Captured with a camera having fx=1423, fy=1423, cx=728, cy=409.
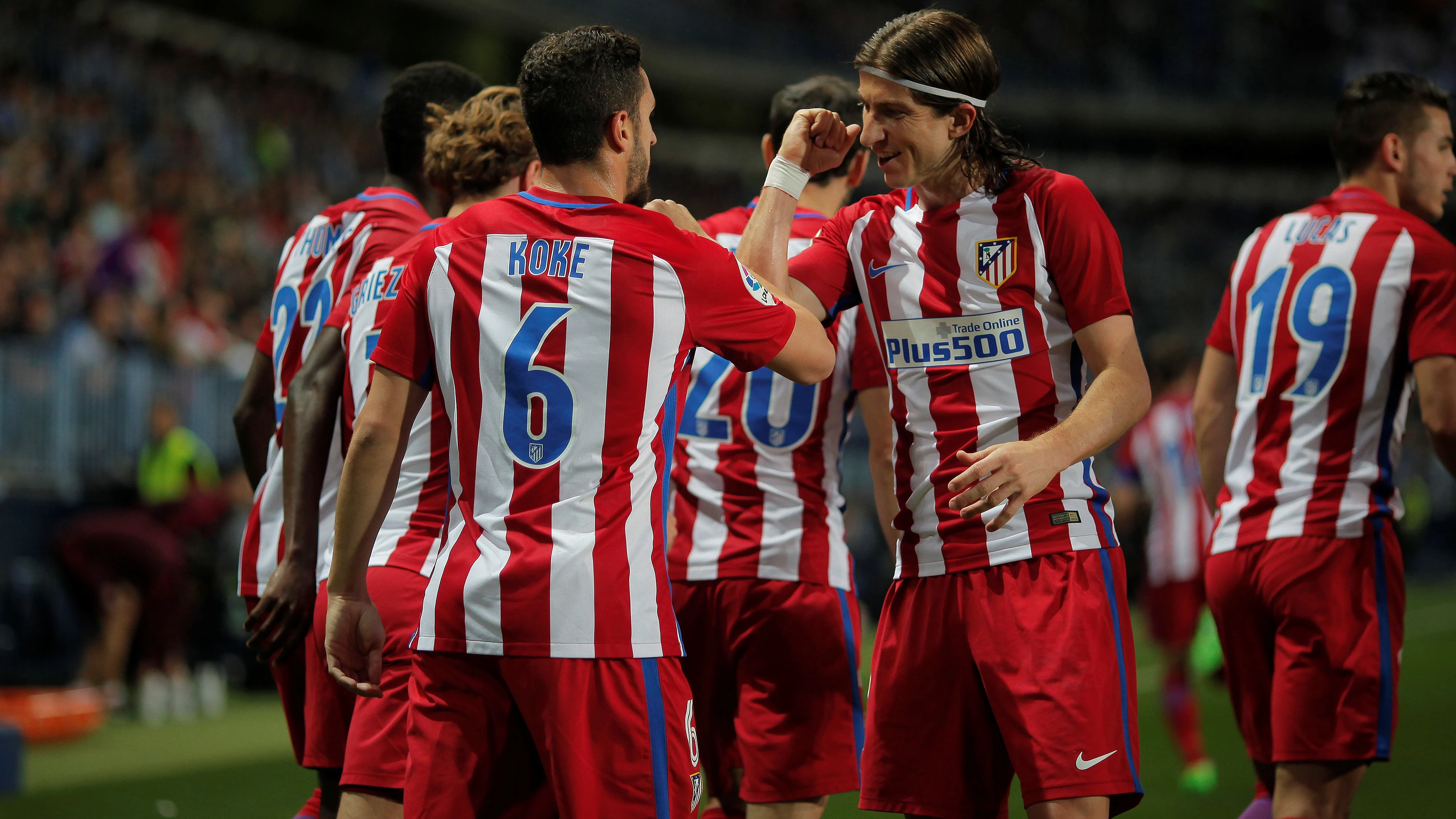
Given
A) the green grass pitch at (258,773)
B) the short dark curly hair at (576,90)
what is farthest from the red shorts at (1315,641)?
the short dark curly hair at (576,90)

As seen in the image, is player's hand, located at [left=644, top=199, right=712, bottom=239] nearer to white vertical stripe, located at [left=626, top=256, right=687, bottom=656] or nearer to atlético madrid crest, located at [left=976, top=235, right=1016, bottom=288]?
white vertical stripe, located at [left=626, top=256, right=687, bottom=656]

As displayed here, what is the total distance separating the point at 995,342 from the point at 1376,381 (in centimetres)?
161

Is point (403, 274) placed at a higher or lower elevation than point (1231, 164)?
lower

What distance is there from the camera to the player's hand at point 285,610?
369 centimetres

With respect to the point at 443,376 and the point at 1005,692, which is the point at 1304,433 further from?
the point at 443,376

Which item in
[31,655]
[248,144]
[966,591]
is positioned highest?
[248,144]

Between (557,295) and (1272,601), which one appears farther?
(1272,601)

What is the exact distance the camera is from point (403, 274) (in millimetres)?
3051

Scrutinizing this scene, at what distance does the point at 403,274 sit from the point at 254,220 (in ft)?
44.7

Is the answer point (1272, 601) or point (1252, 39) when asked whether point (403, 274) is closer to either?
point (1272, 601)

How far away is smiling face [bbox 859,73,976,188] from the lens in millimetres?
3314

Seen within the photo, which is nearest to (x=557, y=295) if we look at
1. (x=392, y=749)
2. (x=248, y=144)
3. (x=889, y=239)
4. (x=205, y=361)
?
(x=889, y=239)

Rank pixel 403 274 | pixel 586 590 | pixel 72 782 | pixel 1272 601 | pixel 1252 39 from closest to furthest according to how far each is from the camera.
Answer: pixel 586 590 < pixel 403 274 < pixel 1272 601 < pixel 72 782 < pixel 1252 39

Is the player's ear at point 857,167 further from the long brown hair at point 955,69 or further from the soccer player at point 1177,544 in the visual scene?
the soccer player at point 1177,544
